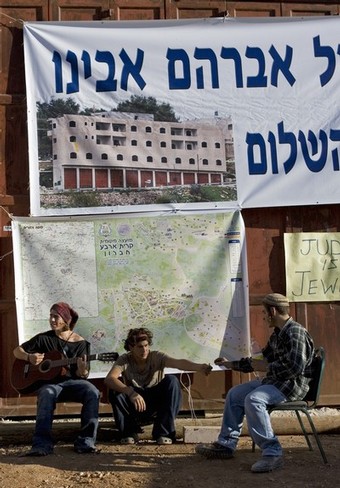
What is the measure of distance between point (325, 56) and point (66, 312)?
3.60 metres

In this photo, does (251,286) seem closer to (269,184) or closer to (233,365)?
(269,184)

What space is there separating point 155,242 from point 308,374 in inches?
88.6

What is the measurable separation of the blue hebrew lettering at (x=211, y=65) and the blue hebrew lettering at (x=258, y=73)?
1.08 ft

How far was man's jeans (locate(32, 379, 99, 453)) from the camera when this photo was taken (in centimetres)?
649

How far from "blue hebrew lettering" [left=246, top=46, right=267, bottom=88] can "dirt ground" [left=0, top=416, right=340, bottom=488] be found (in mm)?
3387

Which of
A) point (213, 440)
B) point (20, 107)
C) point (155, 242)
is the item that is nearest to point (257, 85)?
point (155, 242)

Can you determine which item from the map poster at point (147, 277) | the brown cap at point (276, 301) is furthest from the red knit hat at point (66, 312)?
the brown cap at point (276, 301)

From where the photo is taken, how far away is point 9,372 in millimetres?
7527

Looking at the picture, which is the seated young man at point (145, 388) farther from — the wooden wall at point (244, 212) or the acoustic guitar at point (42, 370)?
the wooden wall at point (244, 212)

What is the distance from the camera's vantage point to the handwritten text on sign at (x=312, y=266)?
7.77 metres

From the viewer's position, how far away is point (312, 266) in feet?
25.5

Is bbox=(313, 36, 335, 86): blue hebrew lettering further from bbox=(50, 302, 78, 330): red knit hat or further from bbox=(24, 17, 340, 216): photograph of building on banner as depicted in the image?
bbox=(50, 302, 78, 330): red knit hat

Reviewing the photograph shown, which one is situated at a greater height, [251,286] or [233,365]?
[251,286]

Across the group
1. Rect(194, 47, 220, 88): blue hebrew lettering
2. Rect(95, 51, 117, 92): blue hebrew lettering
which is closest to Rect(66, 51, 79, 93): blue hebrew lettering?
Rect(95, 51, 117, 92): blue hebrew lettering
